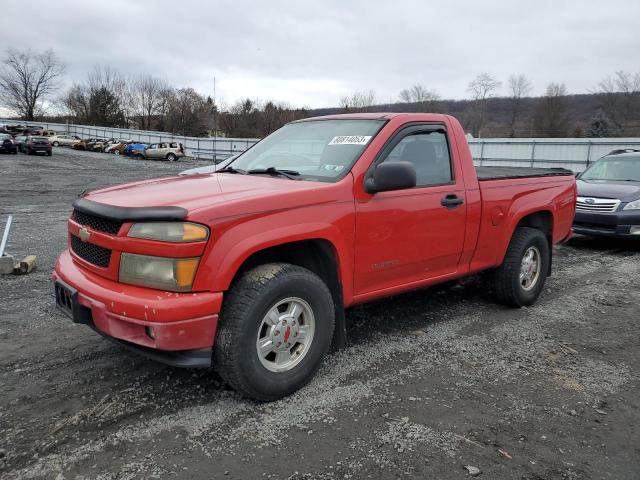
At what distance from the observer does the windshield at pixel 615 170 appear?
31.1ft

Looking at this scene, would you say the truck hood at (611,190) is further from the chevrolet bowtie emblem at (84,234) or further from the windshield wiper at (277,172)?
the chevrolet bowtie emblem at (84,234)

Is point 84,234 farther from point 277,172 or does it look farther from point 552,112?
point 552,112

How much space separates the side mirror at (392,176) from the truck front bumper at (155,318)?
4.49ft

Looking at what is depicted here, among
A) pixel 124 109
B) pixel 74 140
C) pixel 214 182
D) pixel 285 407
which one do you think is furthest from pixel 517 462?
pixel 124 109

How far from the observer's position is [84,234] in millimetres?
3287

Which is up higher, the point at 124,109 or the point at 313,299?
the point at 124,109

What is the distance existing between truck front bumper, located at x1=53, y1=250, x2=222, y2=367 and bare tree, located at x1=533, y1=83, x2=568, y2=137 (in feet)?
229

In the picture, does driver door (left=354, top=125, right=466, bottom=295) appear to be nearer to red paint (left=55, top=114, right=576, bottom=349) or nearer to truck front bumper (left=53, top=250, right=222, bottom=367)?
red paint (left=55, top=114, right=576, bottom=349)

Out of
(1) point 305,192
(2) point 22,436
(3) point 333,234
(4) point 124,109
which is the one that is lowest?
(2) point 22,436

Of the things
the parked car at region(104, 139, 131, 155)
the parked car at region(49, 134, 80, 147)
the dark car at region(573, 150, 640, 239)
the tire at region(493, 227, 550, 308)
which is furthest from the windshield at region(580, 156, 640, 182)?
the parked car at region(49, 134, 80, 147)

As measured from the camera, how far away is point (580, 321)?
500cm

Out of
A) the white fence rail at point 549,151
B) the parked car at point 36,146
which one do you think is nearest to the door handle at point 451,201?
the white fence rail at point 549,151

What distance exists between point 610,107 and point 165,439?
3051 inches

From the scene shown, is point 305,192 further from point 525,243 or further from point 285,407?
point 525,243
